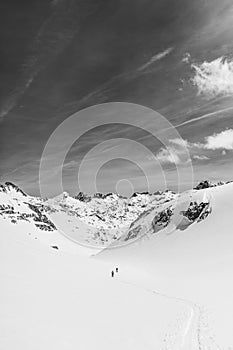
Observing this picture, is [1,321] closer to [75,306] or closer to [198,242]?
[75,306]

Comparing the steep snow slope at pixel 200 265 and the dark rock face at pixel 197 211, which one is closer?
the steep snow slope at pixel 200 265

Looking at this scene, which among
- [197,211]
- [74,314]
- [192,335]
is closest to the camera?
[74,314]

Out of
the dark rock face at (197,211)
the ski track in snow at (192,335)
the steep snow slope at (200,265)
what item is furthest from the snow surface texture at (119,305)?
the dark rock face at (197,211)

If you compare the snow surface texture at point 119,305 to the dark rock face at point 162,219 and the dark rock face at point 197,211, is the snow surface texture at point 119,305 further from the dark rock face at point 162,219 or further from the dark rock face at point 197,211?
the dark rock face at point 162,219

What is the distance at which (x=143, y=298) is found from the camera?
25.6 meters

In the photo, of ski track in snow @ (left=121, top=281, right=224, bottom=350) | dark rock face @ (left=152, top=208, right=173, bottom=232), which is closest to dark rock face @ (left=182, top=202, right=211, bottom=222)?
dark rock face @ (left=152, top=208, right=173, bottom=232)

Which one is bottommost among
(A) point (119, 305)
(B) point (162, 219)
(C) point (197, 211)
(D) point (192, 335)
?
(D) point (192, 335)

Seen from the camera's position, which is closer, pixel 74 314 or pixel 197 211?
pixel 74 314

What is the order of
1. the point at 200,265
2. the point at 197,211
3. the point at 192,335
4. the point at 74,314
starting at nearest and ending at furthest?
the point at 74,314, the point at 192,335, the point at 200,265, the point at 197,211

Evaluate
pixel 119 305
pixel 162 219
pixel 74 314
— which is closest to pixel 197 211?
pixel 162 219

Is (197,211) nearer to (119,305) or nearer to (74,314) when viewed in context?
(119,305)

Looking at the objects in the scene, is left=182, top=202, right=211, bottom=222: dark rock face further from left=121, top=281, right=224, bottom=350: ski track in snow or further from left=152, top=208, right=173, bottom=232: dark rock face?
left=121, top=281, right=224, bottom=350: ski track in snow

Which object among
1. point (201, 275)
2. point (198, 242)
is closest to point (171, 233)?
point (198, 242)

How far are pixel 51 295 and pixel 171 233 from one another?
148 ft
